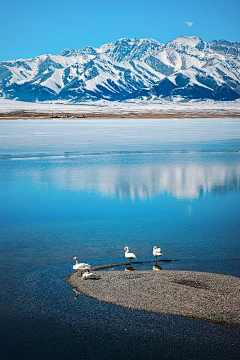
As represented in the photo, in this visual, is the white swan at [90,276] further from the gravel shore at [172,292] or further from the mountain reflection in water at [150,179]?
the mountain reflection in water at [150,179]

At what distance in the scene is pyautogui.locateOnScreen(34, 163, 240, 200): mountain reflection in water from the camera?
21.3 meters

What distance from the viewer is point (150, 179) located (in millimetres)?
24562

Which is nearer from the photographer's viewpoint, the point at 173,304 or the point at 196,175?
the point at 173,304

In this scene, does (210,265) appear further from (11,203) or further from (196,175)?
(196,175)

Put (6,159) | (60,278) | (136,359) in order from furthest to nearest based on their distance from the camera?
(6,159), (60,278), (136,359)

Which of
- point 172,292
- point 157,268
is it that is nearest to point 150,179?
point 157,268

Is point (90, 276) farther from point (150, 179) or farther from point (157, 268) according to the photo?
point (150, 179)

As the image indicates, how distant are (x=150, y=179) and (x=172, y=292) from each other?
14.8 meters

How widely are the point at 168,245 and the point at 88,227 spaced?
3.26 metres

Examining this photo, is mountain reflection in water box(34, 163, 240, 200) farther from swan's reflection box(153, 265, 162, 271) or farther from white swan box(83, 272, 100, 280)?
white swan box(83, 272, 100, 280)

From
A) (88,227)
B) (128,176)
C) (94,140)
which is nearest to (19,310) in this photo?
(88,227)

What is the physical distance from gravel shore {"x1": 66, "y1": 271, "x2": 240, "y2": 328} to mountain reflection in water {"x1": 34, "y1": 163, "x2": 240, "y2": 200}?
916 centimetres

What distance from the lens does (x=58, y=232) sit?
48.9ft

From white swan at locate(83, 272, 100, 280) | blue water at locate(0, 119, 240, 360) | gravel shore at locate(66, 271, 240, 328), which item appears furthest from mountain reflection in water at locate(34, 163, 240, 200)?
white swan at locate(83, 272, 100, 280)
